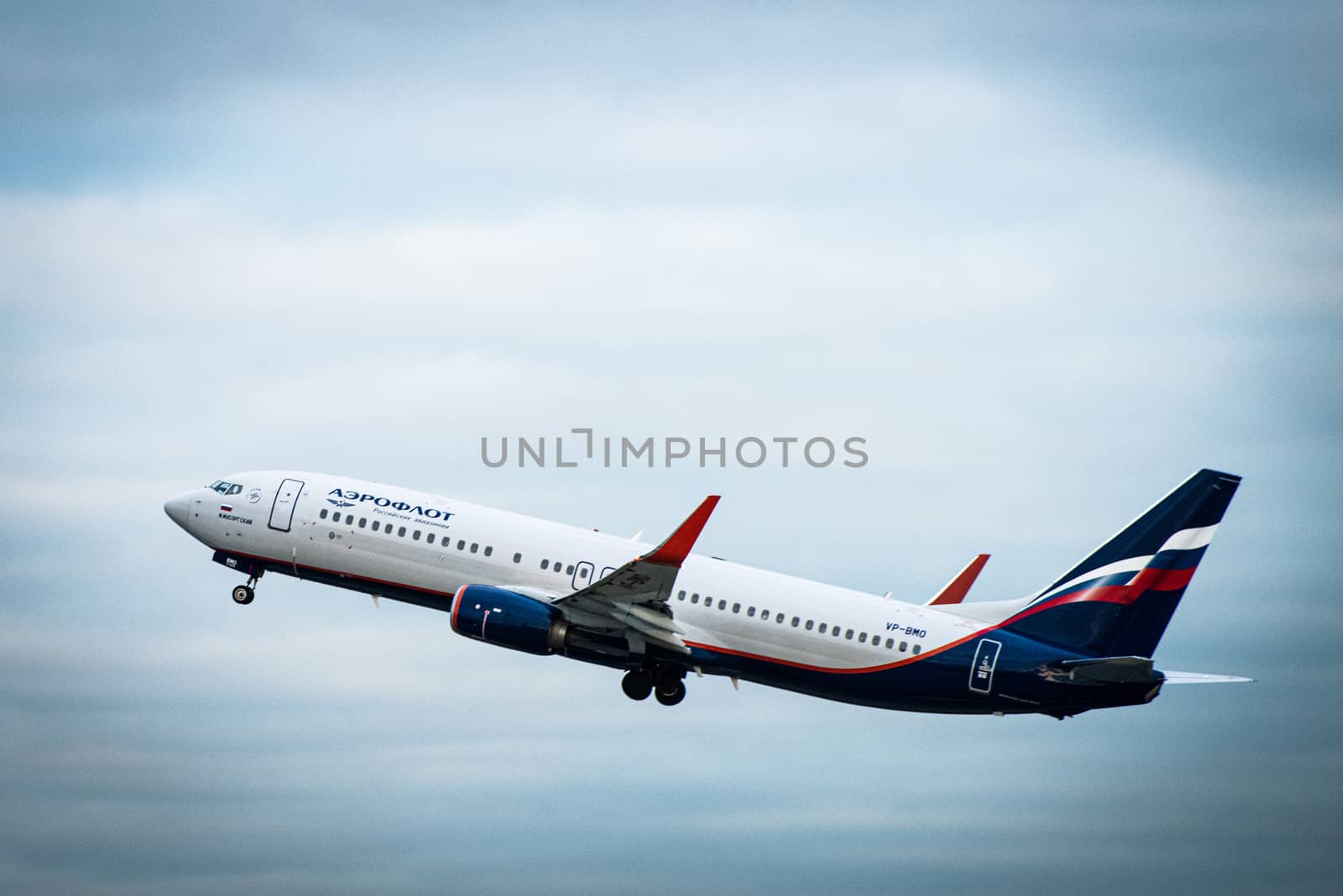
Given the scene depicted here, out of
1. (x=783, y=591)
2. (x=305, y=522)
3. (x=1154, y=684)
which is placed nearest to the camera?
(x=1154, y=684)

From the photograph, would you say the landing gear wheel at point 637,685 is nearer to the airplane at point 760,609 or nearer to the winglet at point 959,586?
the airplane at point 760,609

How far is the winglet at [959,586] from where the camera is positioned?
71812mm

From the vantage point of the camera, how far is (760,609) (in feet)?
209

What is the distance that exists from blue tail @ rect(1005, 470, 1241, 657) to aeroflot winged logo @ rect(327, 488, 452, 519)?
22.7 m

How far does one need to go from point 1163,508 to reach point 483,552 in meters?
24.8

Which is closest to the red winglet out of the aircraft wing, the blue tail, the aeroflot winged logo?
the aircraft wing

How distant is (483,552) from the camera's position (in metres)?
65.9

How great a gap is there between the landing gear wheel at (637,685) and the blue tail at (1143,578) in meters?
14.2

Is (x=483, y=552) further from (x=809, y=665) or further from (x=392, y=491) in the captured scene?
(x=809, y=665)

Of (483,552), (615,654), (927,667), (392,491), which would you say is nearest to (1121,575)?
(927,667)

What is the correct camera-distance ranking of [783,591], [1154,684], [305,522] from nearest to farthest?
[1154,684]
[783,591]
[305,522]

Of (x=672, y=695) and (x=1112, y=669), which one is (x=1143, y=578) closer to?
Result: (x=1112, y=669)

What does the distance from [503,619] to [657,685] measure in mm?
6949

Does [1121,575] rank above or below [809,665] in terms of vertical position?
above
